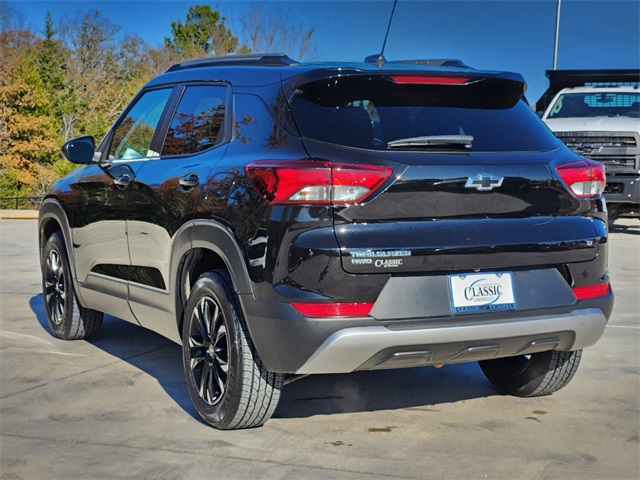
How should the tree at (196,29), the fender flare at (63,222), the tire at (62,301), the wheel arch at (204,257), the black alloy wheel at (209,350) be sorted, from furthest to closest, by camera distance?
the tree at (196,29)
the tire at (62,301)
the fender flare at (63,222)
the black alloy wheel at (209,350)
the wheel arch at (204,257)

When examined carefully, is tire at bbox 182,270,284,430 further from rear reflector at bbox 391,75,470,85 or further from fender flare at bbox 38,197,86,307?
fender flare at bbox 38,197,86,307

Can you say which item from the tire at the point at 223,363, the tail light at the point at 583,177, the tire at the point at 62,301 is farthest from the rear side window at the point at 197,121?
the tire at the point at 62,301

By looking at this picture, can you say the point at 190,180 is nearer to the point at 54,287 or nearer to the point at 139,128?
the point at 139,128

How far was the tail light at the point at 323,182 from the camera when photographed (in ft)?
13.3

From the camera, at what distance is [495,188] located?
4.30 meters

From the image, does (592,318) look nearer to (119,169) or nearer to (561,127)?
(119,169)

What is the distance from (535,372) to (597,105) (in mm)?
12642

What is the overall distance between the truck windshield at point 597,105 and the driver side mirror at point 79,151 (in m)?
12.2

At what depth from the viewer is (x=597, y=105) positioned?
55.4ft

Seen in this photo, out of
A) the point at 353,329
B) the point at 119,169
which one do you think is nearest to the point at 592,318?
the point at 353,329

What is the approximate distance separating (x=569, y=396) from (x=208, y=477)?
91.0 inches

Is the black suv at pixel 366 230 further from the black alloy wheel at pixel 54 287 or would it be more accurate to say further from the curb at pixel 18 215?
the curb at pixel 18 215

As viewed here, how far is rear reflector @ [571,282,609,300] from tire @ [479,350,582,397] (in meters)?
0.56

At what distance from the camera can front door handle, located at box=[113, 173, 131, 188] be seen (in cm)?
562
